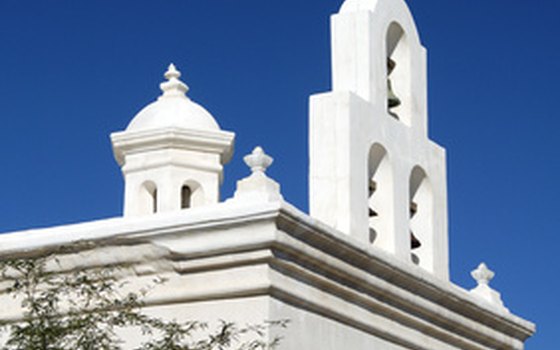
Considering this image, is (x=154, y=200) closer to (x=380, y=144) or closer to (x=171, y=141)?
(x=171, y=141)

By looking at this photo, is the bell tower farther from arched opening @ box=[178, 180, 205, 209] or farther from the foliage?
arched opening @ box=[178, 180, 205, 209]

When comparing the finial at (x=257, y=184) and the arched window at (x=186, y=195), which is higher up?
the arched window at (x=186, y=195)

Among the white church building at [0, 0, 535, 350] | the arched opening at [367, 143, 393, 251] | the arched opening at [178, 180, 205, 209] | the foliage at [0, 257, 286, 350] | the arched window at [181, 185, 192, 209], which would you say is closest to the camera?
the foliage at [0, 257, 286, 350]

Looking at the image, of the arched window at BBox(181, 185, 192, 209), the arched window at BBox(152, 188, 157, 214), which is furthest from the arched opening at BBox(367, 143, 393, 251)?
the arched window at BBox(152, 188, 157, 214)

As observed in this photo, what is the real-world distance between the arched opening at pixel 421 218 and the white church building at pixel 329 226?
1cm

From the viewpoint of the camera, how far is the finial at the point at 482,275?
16.0 meters

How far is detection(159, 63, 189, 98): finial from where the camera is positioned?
18.2 m

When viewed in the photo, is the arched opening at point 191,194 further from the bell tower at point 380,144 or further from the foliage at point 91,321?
the foliage at point 91,321

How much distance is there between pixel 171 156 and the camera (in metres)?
17.1

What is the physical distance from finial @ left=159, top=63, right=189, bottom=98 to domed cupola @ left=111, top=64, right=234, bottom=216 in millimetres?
171

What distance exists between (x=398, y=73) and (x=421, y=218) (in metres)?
1.57

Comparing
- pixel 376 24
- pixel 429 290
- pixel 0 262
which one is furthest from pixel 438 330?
pixel 0 262

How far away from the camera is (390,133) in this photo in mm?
15117

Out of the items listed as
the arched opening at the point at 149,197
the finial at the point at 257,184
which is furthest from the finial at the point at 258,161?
the arched opening at the point at 149,197
